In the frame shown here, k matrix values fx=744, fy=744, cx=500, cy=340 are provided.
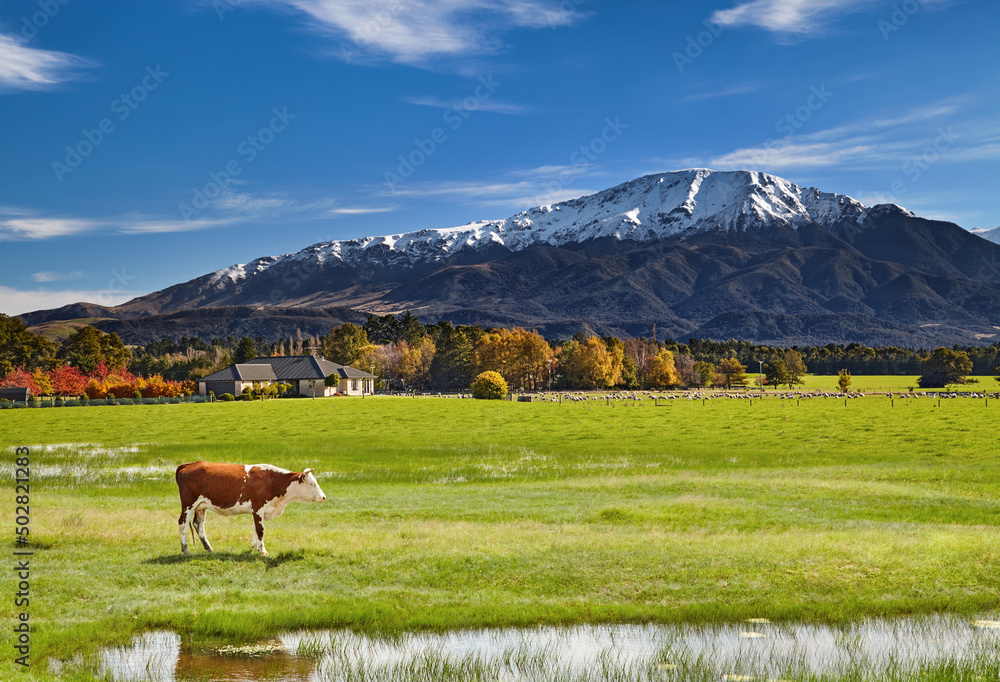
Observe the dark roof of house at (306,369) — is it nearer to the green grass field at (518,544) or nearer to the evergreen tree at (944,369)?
the green grass field at (518,544)

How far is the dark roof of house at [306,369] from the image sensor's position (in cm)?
12550

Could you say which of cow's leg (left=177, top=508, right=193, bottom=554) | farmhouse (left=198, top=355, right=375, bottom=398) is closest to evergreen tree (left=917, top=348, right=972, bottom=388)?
farmhouse (left=198, top=355, right=375, bottom=398)

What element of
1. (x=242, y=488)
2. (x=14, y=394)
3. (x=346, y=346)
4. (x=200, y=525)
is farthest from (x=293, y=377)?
(x=242, y=488)

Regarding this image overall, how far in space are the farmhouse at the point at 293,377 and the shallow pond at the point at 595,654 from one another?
108057 mm

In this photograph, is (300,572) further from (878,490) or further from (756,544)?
(878,490)

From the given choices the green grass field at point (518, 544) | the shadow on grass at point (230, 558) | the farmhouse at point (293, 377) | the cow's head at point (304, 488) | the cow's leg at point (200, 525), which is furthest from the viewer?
the farmhouse at point (293, 377)

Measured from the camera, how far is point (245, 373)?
400ft

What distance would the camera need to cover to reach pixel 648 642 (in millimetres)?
10727

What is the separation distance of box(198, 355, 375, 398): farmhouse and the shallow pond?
108057mm

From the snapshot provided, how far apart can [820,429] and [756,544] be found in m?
37.3

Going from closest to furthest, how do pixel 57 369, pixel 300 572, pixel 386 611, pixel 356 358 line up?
pixel 386 611
pixel 300 572
pixel 57 369
pixel 356 358

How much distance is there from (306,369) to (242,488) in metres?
117

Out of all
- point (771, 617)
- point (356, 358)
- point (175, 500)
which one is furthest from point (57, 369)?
point (771, 617)

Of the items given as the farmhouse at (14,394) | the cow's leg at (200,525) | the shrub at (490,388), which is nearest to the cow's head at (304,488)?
the cow's leg at (200,525)
